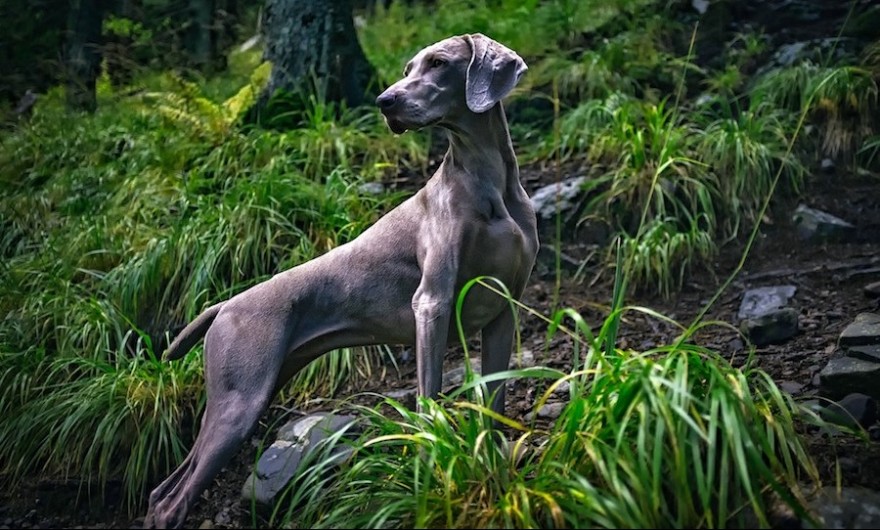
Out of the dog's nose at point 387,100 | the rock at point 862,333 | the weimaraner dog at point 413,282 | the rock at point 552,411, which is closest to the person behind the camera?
the dog's nose at point 387,100

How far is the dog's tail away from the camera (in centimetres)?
376

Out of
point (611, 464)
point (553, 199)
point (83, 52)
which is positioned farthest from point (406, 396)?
point (83, 52)

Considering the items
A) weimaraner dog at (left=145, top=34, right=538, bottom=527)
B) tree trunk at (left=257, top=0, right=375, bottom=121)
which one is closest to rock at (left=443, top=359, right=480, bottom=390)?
weimaraner dog at (left=145, top=34, right=538, bottom=527)

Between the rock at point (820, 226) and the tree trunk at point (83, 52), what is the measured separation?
6.74m

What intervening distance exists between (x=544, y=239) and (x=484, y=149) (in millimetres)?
2567

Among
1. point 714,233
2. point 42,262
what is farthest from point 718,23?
point 42,262

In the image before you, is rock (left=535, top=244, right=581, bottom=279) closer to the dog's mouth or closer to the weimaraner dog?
the weimaraner dog

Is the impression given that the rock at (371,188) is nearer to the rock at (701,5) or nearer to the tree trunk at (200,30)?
the rock at (701,5)

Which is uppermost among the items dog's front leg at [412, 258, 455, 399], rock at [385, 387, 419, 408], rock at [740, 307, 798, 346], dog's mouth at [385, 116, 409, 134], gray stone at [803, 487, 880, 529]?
dog's mouth at [385, 116, 409, 134]

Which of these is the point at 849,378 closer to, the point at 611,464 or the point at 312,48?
the point at 611,464

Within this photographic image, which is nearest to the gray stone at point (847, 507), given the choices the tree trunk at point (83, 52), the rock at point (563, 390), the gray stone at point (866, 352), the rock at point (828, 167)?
the gray stone at point (866, 352)

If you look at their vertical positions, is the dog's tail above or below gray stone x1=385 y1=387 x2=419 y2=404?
above

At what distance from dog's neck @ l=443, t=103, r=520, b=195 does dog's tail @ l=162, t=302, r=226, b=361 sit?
1205 mm

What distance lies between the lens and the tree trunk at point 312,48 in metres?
6.94
